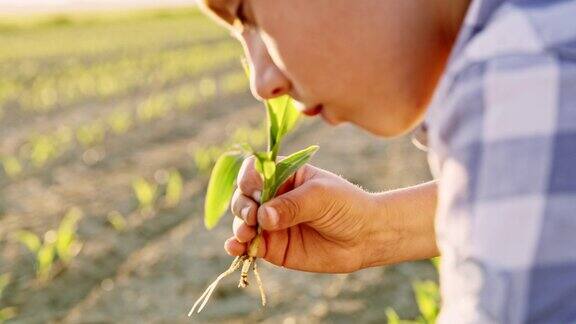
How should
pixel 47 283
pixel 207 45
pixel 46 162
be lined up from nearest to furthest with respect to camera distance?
pixel 47 283, pixel 46 162, pixel 207 45

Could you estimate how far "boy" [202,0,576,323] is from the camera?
881mm

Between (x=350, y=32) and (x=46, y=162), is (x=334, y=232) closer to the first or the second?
(x=350, y=32)

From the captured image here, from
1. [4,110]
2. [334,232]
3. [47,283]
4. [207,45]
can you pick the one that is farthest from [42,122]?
[207,45]

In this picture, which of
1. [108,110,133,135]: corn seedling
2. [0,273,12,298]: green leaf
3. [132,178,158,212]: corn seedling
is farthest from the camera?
[108,110,133,135]: corn seedling

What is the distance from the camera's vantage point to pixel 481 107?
89 centimetres

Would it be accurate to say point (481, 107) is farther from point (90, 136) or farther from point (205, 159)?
point (90, 136)

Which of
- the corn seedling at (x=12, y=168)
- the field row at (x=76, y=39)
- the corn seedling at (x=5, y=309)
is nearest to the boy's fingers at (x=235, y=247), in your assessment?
the corn seedling at (x=5, y=309)

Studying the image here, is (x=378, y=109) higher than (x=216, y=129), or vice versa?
(x=378, y=109)

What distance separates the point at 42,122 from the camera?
7.94 m

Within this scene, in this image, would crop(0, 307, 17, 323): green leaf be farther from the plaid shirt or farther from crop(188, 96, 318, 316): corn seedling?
the plaid shirt

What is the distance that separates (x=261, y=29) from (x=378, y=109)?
171 millimetres

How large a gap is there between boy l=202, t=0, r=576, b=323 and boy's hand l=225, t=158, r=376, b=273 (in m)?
0.54

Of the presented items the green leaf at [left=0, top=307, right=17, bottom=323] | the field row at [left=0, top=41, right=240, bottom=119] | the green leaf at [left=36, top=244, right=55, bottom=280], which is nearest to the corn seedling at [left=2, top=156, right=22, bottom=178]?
the green leaf at [left=36, top=244, right=55, bottom=280]

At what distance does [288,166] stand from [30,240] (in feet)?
8.87
